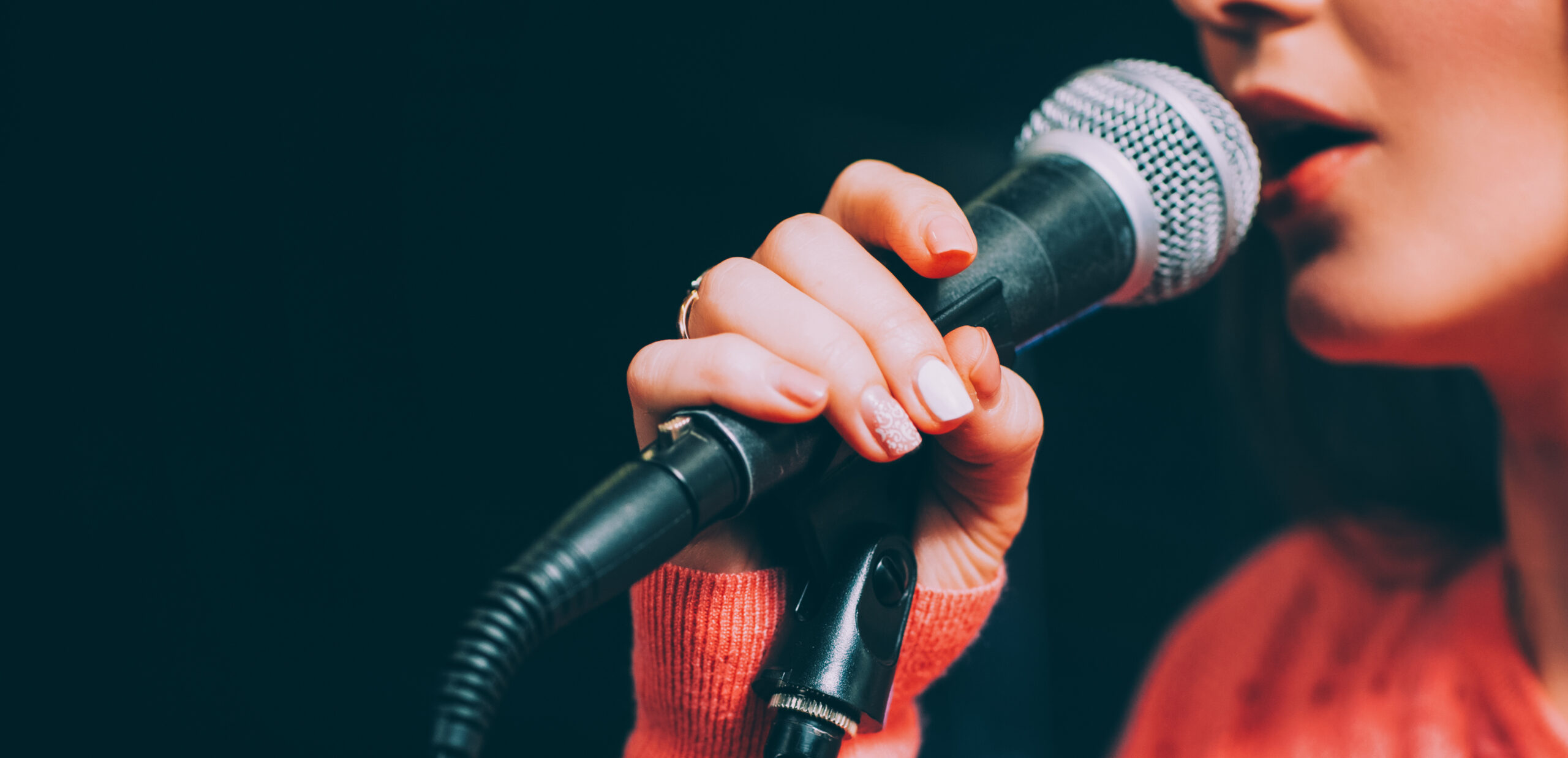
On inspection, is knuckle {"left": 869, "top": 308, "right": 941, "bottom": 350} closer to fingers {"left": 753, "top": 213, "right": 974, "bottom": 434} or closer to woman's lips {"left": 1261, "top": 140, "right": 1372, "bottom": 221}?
fingers {"left": 753, "top": 213, "right": 974, "bottom": 434}

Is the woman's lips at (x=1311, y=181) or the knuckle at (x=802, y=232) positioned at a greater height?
the knuckle at (x=802, y=232)

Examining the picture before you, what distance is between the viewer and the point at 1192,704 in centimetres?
117

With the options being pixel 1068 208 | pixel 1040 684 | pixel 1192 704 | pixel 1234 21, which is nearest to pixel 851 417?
pixel 1068 208

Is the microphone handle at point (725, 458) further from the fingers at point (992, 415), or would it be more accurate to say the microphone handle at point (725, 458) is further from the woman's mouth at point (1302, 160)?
the woman's mouth at point (1302, 160)

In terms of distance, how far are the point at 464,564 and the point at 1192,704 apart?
3.31 feet

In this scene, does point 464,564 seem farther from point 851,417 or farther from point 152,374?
point 851,417

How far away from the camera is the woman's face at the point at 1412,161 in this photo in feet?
2.07

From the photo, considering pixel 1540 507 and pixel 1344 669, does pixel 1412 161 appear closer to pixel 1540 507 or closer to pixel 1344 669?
pixel 1540 507

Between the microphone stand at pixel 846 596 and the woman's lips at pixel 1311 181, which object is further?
the woman's lips at pixel 1311 181

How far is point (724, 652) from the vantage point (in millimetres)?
580

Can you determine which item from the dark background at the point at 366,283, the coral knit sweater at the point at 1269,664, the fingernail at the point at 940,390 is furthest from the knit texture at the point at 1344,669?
the fingernail at the point at 940,390

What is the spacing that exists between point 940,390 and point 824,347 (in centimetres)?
6

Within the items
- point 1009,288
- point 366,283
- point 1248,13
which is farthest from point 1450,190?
point 366,283

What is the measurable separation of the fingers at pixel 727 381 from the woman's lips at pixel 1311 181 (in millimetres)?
527
